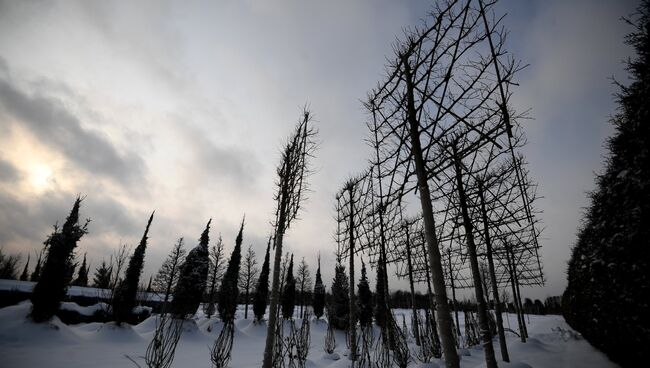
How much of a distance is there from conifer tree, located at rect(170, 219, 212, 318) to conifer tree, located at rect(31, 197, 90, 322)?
6.50 metres

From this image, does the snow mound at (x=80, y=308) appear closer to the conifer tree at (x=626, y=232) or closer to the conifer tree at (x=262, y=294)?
the conifer tree at (x=262, y=294)

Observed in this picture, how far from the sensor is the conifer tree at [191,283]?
19.8 m

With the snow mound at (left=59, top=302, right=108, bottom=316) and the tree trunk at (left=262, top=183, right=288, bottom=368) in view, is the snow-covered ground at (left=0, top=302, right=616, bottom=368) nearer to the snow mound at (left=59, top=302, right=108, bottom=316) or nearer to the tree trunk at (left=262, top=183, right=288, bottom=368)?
the tree trunk at (left=262, top=183, right=288, bottom=368)

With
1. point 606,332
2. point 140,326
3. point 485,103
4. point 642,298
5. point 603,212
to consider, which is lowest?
point 140,326

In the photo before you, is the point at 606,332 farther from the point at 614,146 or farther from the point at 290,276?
the point at 290,276

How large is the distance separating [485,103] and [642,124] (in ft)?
13.7

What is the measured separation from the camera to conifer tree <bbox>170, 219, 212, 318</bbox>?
1983 centimetres

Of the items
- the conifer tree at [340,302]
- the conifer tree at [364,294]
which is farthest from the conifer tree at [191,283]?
the conifer tree at [364,294]

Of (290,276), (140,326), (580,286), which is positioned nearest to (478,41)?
(580,286)

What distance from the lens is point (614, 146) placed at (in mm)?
5734

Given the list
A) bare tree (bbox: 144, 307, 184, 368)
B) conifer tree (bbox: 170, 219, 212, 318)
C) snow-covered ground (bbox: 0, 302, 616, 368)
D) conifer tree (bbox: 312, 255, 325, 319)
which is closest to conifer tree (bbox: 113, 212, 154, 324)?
A: snow-covered ground (bbox: 0, 302, 616, 368)

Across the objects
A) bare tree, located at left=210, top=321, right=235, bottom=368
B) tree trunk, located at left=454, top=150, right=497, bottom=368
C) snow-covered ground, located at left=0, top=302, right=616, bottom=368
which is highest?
tree trunk, located at left=454, top=150, right=497, bottom=368

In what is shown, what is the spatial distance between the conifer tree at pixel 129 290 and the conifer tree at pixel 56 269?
2986 mm

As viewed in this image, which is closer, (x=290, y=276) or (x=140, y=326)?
(x=140, y=326)
